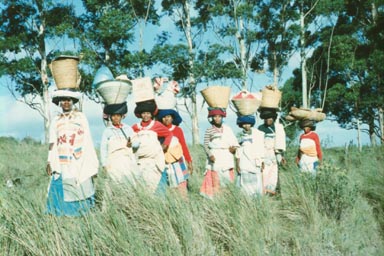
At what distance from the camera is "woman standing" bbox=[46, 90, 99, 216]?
Answer: 4820mm

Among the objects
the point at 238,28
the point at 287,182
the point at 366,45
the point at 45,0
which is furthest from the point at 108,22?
the point at 287,182

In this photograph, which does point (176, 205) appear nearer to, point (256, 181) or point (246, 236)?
point (246, 236)

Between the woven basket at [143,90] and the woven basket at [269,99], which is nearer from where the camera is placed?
the woven basket at [143,90]

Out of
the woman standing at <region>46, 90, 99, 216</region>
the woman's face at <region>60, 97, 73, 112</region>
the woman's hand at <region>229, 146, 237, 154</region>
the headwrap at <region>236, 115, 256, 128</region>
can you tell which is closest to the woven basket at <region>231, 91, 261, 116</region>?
the headwrap at <region>236, 115, 256, 128</region>

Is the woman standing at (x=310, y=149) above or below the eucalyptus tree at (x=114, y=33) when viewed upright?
below

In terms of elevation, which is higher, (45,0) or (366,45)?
(45,0)

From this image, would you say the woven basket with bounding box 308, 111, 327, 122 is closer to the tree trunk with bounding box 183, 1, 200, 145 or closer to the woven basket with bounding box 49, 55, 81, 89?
the woven basket with bounding box 49, 55, 81, 89

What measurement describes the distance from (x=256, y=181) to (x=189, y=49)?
734 inches

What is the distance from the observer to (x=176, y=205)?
12.5ft

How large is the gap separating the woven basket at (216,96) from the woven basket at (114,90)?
5.32ft

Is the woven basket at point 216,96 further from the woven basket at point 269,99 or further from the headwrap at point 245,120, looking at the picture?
the woven basket at point 269,99

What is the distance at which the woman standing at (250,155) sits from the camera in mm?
6766

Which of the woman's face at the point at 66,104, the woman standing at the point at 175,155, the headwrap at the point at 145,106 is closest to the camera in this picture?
the woman's face at the point at 66,104

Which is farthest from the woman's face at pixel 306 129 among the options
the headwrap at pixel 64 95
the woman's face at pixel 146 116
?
the headwrap at pixel 64 95
